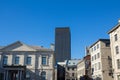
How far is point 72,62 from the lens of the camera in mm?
99812

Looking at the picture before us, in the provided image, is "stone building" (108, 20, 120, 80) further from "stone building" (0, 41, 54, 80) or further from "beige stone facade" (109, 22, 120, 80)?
"stone building" (0, 41, 54, 80)

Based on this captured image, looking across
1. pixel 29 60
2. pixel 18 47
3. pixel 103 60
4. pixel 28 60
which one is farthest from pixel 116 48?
pixel 18 47

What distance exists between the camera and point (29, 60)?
161ft

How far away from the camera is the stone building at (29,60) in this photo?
48.4 metres

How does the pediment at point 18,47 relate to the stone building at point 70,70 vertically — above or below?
above

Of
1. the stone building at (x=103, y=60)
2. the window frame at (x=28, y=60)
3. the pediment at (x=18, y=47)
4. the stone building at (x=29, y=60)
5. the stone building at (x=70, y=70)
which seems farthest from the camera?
the stone building at (x=70, y=70)

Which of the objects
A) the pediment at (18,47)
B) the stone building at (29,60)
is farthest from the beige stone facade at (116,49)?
the pediment at (18,47)

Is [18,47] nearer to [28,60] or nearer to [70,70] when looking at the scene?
[28,60]

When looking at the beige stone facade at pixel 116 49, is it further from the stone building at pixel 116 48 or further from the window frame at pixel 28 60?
the window frame at pixel 28 60

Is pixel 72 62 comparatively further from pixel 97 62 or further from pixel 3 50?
pixel 3 50

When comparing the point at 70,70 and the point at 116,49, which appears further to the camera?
the point at 70,70

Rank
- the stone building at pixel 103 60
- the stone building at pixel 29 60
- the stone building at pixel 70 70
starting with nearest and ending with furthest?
the stone building at pixel 29 60
the stone building at pixel 103 60
the stone building at pixel 70 70

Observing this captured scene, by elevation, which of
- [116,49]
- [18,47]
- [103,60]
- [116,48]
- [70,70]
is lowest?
[70,70]

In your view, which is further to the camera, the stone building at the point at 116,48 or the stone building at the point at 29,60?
the stone building at the point at 29,60
